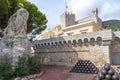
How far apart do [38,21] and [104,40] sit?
819 cm

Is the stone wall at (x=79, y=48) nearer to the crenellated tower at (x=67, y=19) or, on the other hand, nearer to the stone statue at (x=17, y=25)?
the stone statue at (x=17, y=25)

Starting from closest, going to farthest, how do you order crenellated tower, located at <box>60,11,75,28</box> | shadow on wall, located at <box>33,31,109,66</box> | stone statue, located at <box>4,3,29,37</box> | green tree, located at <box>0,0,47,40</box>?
stone statue, located at <box>4,3,29,37</box> → shadow on wall, located at <box>33,31,109,66</box> → green tree, located at <box>0,0,47,40</box> → crenellated tower, located at <box>60,11,75,28</box>

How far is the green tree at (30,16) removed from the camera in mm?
15837

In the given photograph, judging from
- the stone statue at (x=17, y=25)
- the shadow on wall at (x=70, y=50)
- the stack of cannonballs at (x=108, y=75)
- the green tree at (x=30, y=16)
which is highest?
the green tree at (x=30, y=16)

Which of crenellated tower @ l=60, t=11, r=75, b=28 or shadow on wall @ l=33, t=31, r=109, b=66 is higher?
crenellated tower @ l=60, t=11, r=75, b=28

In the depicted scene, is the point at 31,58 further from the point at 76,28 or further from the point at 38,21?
the point at 76,28

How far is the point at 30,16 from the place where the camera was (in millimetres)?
17891

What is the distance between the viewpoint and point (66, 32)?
78.1ft

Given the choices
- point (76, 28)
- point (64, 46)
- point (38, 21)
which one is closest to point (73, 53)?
point (64, 46)

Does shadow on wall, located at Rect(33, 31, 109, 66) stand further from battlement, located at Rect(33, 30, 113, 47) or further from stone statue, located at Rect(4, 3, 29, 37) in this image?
stone statue, located at Rect(4, 3, 29, 37)

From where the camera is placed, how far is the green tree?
15837mm

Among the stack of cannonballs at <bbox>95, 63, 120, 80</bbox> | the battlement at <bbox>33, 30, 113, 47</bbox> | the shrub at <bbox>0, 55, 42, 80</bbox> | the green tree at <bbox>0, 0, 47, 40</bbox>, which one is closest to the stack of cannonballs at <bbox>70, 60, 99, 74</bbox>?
the battlement at <bbox>33, 30, 113, 47</bbox>

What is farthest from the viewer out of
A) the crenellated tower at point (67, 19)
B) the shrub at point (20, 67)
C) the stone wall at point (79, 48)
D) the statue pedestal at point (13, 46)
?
the crenellated tower at point (67, 19)

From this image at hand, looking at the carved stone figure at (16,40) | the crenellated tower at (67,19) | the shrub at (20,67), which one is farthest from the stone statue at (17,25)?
the crenellated tower at (67,19)
